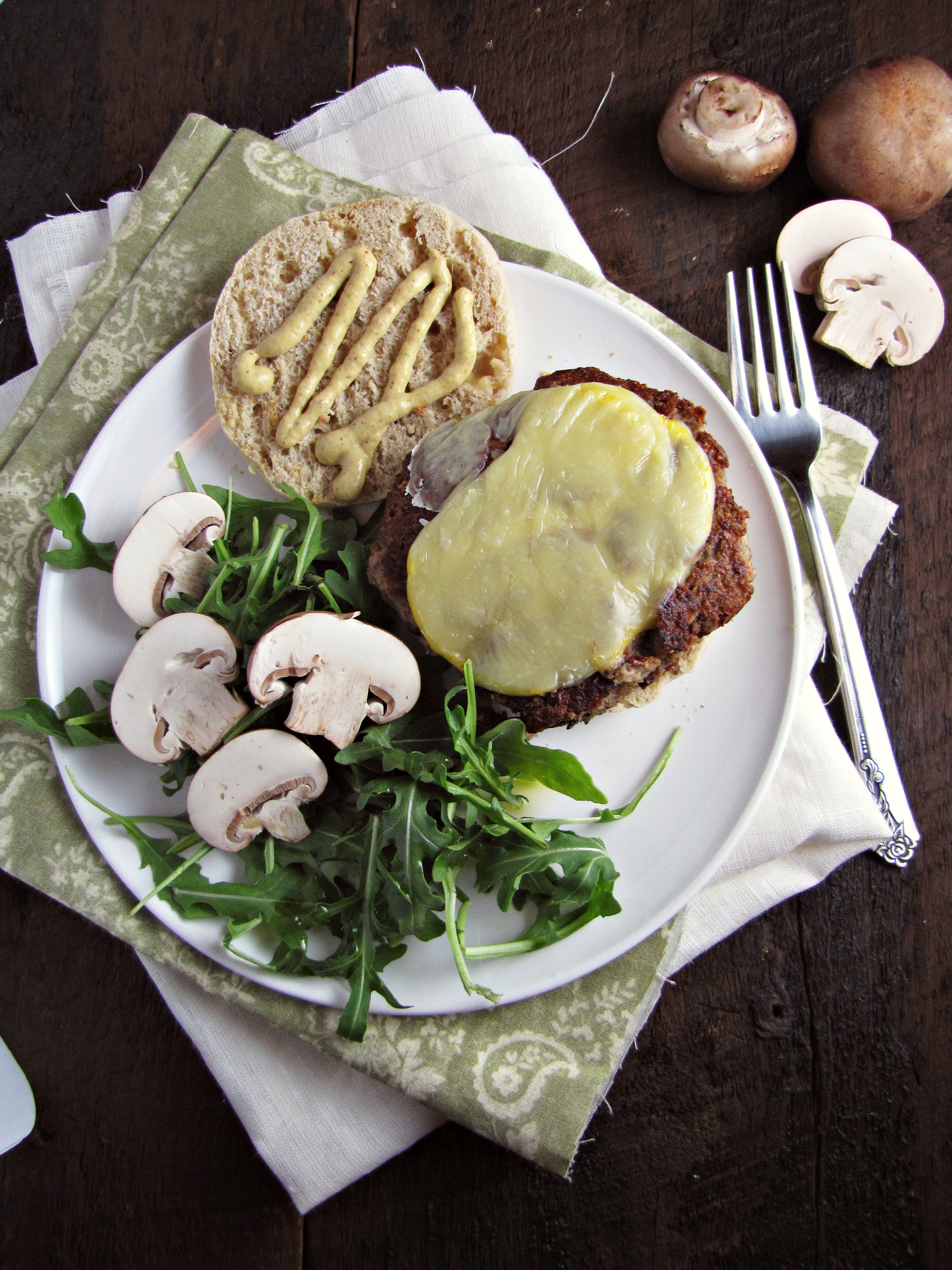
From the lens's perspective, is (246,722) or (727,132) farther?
(727,132)

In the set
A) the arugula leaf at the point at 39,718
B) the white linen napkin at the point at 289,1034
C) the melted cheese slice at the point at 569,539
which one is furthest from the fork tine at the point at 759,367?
the arugula leaf at the point at 39,718

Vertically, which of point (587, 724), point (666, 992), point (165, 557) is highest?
point (165, 557)

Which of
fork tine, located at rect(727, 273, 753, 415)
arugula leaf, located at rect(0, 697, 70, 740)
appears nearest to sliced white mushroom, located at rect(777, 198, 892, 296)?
fork tine, located at rect(727, 273, 753, 415)

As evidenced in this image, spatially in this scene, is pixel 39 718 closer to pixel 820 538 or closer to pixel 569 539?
pixel 569 539

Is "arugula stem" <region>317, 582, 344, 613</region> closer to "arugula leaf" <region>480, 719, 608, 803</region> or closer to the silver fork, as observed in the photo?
"arugula leaf" <region>480, 719, 608, 803</region>

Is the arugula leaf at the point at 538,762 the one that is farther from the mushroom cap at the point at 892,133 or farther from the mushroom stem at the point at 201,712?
the mushroom cap at the point at 892,133

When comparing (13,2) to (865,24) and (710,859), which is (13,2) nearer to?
(865,24)

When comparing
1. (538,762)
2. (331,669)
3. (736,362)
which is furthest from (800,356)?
(331,669)
